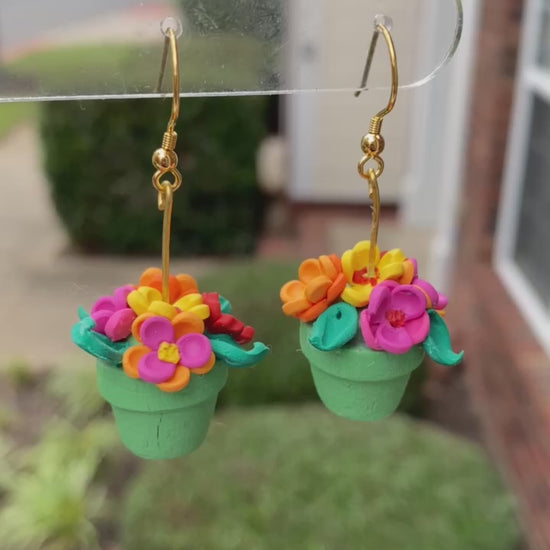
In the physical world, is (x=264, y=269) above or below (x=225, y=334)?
below

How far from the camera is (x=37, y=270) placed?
3561mm

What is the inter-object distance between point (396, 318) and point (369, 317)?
3 centimetres

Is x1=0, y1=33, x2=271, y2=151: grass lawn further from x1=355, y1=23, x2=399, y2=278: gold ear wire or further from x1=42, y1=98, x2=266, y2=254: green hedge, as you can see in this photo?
x1=42, y1=98, x2=266, y2=254: green hedge

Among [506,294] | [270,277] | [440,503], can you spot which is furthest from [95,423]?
[506,294]

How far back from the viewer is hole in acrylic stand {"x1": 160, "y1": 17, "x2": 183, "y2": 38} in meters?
0.79

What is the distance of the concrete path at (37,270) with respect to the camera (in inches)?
110

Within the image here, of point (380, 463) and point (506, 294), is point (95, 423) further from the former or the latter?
point (506, 294)

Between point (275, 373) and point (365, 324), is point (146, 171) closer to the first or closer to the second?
point (275, 373)

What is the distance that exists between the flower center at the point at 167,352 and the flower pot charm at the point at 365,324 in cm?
13

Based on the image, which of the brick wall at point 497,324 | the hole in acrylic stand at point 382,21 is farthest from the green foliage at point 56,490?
the hole in acrylic stand at point 382,21

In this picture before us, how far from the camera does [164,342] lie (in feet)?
2.43

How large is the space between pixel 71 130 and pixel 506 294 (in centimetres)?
236

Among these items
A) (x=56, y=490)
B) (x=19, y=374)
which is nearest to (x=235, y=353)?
(x=56, y=490)

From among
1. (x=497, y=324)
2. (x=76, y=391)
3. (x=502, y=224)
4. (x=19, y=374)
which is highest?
(x=502, y=224)
